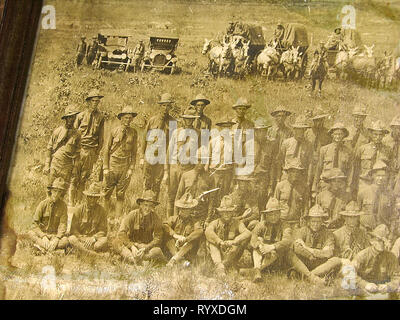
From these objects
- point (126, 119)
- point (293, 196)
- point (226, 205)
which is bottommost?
point (226, 205)

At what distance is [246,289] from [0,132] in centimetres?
373

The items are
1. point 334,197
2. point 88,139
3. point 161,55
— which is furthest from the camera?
point 161,55

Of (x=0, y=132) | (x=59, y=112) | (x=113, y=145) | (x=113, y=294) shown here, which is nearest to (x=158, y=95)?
(x=113, y=145)

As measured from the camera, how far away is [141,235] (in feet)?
21.0

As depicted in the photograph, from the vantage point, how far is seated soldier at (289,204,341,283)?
20.4ft

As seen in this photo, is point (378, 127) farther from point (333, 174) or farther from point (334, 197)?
point (334, 197)

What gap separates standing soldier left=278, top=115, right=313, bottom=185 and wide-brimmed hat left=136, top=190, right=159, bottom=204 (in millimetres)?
1628

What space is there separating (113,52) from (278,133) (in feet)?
8.31

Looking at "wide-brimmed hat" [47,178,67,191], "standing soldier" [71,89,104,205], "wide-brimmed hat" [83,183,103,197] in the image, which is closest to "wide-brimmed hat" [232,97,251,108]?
"standing soldier" [71,89,104,205]

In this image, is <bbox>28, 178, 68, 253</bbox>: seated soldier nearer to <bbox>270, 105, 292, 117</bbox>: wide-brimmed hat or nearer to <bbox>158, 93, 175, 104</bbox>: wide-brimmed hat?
<bbox>158, 93, 175, 104</bbox>: wide-brimmed hat

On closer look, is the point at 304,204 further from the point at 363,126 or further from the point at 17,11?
the point at 17,11

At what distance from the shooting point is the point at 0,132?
265 inches

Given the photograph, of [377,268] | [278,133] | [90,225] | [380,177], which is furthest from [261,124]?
[90,225]
